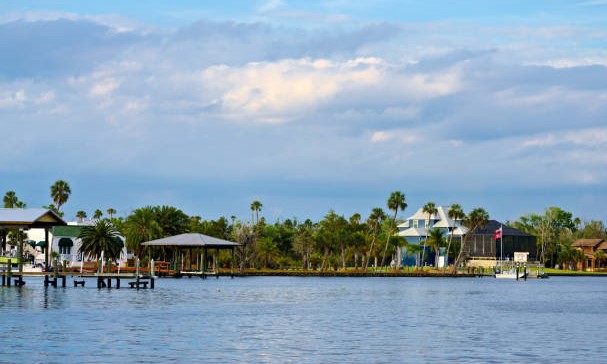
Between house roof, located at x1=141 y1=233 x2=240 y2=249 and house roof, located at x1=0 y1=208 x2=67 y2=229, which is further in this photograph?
house roof, located at x1=141 y1=233 x2=240 y2=249

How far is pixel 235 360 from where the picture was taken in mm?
40094

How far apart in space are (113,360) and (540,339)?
905 inches

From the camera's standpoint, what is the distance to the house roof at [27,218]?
86625 mm

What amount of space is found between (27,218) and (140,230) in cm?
7154

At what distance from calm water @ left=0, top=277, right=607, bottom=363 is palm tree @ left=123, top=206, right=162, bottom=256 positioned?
226 ft

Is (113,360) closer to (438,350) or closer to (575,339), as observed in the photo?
(438,350)

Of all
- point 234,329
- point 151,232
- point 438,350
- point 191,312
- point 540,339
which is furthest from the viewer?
point 151,232

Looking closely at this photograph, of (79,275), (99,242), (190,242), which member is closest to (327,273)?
(190,242)

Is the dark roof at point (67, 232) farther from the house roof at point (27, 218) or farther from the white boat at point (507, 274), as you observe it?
the house roof at point (27, 218)

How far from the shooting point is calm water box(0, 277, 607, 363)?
42.1 m

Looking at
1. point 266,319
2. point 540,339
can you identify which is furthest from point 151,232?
point 540,339

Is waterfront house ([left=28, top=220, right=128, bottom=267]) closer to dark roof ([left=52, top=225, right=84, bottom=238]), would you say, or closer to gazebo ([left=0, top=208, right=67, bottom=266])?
dark roof ([left=52, top=225, right=84, bottom=238])

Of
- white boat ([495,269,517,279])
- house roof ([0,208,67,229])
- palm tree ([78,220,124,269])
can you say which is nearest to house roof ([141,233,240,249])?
palm tree ([78,220,124,269])

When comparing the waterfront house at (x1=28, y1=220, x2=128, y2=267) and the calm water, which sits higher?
the waterfront house at (x1=28, y1=220, x2=128, y2=267)
